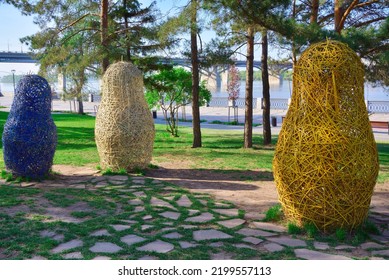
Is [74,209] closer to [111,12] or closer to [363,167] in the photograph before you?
[363,167]

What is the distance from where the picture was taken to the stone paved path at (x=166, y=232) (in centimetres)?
460

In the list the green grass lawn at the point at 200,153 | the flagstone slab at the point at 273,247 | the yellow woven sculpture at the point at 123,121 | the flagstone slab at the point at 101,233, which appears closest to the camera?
the flagstone slab at the point at 273,247

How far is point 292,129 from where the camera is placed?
542 cm

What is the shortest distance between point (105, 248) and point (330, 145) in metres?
2.73

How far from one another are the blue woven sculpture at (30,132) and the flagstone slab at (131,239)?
400cm

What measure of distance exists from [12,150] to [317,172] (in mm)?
5787

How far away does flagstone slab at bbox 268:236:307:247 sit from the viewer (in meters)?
4.93

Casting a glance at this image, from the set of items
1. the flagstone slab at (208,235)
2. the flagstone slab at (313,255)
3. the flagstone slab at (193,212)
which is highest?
the flagstone slab at (193,212)

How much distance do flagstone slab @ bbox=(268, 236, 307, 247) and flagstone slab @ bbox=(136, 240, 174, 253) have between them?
119 centimetres

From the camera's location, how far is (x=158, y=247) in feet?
15.5

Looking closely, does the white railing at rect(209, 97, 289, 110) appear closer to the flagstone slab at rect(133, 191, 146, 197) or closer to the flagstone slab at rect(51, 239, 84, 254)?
the flagstone slab at rect(133, 191, 146, 197)

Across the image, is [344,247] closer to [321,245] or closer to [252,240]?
[321,245]

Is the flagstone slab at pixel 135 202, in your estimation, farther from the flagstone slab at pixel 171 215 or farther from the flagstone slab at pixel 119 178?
the flagstone slab at pixel 119 178

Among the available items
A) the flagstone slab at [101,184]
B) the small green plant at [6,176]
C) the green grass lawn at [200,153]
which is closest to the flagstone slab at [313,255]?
the flagstone slab at [101,184]
